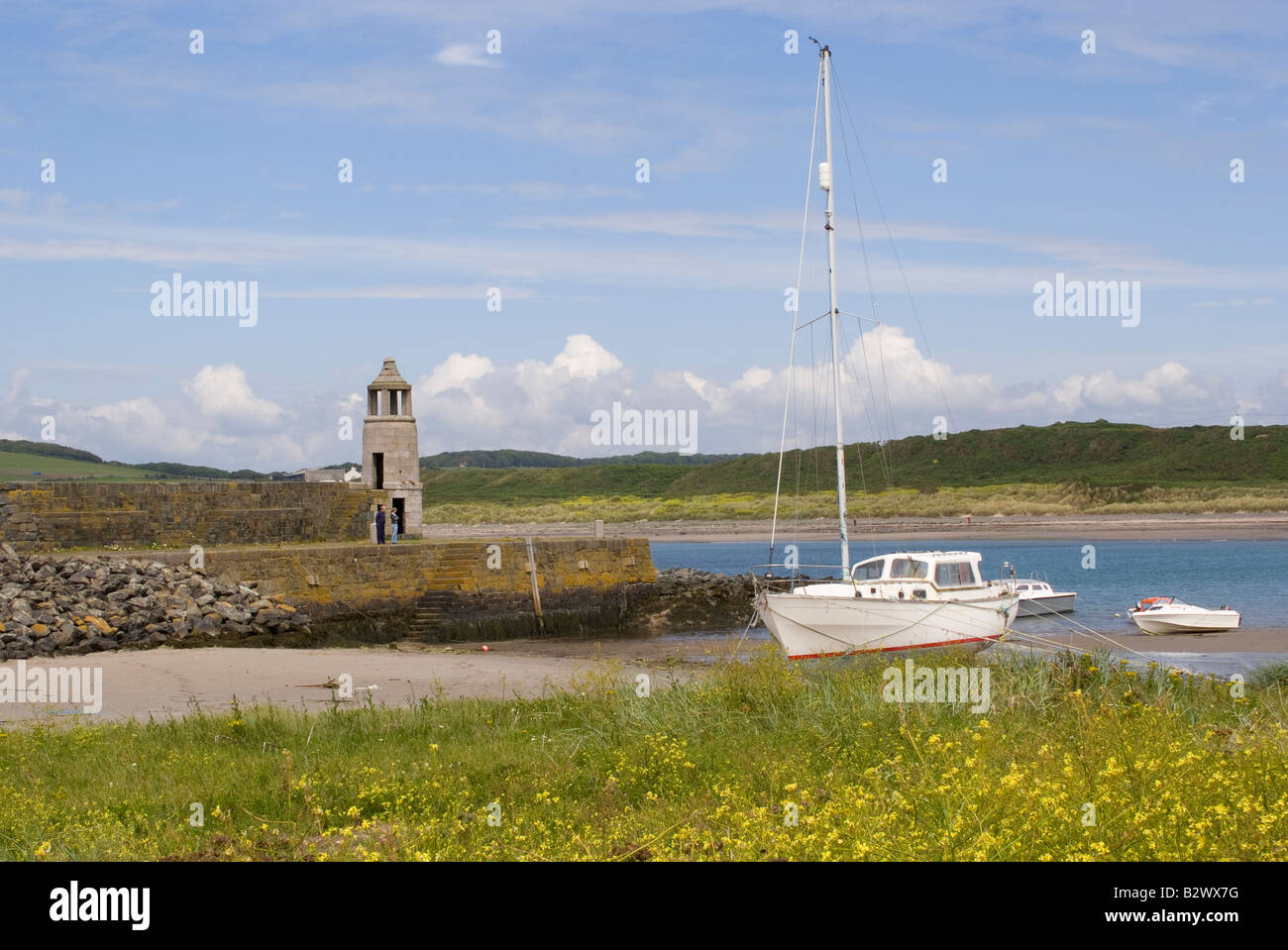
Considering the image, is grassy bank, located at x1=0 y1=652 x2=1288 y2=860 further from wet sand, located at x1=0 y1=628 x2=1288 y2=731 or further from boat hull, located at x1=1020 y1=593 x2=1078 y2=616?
boat hull, located at x1=1020 y1=593 x2=1078 y2=616

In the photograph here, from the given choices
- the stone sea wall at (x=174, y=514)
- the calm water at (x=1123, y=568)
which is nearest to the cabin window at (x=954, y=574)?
the calm water at (x=1123, y=568)

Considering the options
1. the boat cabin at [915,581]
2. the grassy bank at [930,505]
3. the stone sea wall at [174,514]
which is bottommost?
the grassy bank at [930,505]

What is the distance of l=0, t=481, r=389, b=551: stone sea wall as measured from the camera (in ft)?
91.9

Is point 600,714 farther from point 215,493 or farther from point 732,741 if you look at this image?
point 215,493

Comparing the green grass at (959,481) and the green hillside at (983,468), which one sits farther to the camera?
the green hillside at (983,468)

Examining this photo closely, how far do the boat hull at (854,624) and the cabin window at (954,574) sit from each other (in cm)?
118

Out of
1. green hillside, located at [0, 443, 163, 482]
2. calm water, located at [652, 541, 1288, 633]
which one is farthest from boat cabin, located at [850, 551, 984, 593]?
green hillside, located at [0, 443, 163, 482]

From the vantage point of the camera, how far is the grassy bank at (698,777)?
5.76m

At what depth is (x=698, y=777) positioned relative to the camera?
28.0 feet

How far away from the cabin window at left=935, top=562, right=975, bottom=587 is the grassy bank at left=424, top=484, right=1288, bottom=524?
5703cm

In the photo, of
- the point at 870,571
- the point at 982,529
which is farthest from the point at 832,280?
the point at 982,529

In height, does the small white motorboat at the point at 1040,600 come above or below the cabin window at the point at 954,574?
below

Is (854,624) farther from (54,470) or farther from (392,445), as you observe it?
(54,470)

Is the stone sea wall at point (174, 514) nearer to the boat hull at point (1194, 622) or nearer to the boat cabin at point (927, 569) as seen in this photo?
the boat cabin at point (927, 569)
